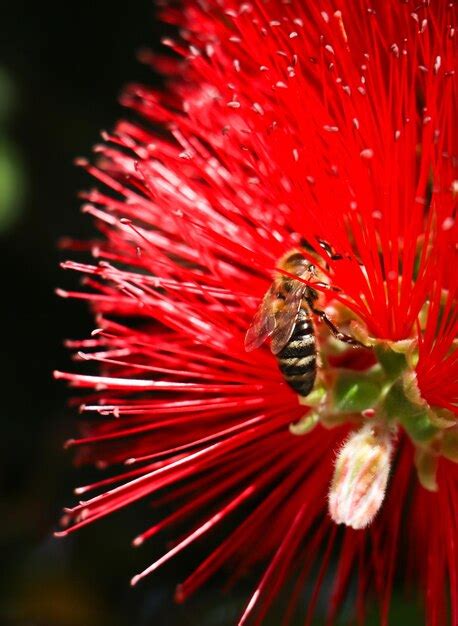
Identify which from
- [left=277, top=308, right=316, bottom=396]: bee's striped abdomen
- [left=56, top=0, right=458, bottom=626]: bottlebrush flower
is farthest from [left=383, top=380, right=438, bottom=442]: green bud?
[left=277, top=308, right=316, bottom=396]: bee's striped abdomen

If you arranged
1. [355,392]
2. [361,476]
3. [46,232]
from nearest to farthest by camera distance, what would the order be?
[361,476] < [355,392] < [46,232]

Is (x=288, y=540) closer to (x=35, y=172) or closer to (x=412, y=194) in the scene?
(x=412, y=194)

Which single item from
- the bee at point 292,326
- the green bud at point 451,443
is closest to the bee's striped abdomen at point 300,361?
the bee at point 292,326

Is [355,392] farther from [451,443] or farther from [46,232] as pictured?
[46,232]

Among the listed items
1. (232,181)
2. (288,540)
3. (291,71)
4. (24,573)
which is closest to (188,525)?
(24,573)

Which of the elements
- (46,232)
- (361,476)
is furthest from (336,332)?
(46,232)

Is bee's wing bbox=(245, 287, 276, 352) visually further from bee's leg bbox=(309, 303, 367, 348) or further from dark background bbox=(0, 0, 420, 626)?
dark background bbox=(0, 0, 420, 626)
